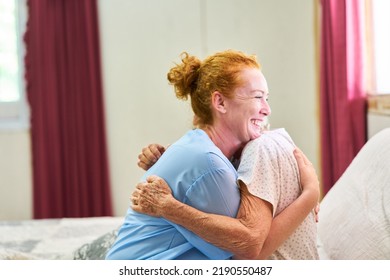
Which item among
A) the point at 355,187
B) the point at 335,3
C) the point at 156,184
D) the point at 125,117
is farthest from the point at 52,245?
the point at 335,3

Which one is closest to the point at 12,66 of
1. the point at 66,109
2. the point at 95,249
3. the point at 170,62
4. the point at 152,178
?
the point at 66,109

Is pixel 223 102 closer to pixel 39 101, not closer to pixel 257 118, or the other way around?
pixel 257 118

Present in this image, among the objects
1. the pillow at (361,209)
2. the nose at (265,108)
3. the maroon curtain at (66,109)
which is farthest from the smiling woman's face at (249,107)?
the maroon curtain at (66,109)

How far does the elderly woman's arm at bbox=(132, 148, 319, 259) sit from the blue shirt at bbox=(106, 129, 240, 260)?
2 centimetres

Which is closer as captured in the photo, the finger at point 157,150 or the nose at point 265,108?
the nose at point 265,108

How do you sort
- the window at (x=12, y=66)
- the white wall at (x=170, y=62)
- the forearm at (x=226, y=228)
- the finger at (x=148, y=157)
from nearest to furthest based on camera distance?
the forearm at (x=226, y=228) < the finger at (x=148, y=157) < the white wall at (x=170, y=62) < the window at (x=12, y=66)

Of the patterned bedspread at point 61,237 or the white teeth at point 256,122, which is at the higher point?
the white teeth at point 256,122

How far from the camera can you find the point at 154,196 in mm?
848

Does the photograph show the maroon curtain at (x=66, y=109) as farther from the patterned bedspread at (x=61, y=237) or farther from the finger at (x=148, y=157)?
the finger at (x=148, y=157)

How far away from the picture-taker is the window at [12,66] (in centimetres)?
181

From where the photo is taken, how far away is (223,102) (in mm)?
860

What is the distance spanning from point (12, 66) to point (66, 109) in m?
0.29

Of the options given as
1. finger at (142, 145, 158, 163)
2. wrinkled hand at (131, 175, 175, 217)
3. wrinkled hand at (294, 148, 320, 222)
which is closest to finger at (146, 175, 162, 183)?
wrinkled hand at (131, 175, 175, 217)

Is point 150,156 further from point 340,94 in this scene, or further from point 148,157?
point 340,94
